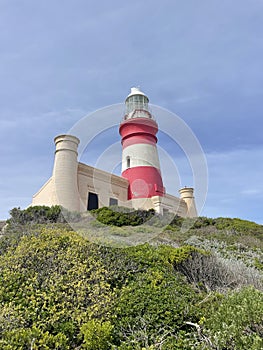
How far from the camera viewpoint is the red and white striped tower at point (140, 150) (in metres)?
20.4

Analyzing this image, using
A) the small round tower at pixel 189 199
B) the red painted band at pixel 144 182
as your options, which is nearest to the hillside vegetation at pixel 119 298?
the red painted band at pixel 144 182

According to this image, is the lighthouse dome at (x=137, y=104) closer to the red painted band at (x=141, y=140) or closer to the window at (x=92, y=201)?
the red painted band at (x=141, y=140)

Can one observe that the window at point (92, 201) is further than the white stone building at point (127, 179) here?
Yes

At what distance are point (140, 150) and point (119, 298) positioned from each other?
56.9 ft

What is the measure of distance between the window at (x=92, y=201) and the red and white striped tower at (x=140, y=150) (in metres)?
2.87

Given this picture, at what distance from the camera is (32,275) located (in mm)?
4930

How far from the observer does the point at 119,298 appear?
446 cm

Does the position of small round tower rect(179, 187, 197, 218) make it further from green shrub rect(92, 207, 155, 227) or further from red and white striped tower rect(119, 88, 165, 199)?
green shrub rect(92, 207, 155, 227)

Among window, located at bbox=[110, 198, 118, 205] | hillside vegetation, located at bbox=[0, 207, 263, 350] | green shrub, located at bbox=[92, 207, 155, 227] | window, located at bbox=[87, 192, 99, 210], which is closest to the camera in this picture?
hillside vegetation, located at bbox=[0, 207, 263, 350]

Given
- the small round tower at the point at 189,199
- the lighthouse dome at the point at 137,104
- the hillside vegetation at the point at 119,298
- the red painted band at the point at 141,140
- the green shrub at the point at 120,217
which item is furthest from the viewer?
the small round tower at the point at 189,199

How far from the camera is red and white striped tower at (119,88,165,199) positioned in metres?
20.4

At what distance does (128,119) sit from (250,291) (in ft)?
63.0

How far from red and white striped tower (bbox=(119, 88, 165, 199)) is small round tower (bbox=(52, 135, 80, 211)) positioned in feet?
16.0

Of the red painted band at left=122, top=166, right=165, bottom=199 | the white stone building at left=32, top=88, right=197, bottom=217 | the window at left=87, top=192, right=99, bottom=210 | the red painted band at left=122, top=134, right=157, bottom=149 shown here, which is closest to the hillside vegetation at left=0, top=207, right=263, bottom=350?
the white stone building at left=32, top=88, right=197, bottom=217
